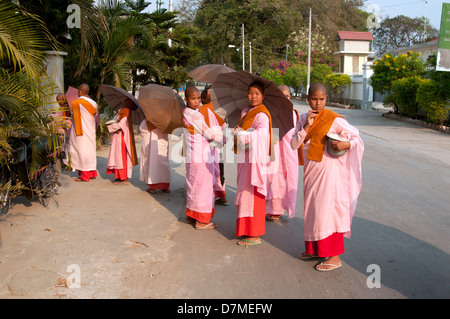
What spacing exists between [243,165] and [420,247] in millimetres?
2131

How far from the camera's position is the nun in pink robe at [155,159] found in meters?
7.96

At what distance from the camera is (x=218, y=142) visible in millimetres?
5918

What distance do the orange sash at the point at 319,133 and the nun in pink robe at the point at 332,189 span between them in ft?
0.18

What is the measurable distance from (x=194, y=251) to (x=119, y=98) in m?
4.51

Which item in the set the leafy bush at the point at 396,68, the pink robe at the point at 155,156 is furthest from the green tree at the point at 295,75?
the pink robe at the point at 155,156

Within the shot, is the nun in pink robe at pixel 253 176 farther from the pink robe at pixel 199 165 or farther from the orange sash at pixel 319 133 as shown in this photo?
the pink robe at pixel 199 165

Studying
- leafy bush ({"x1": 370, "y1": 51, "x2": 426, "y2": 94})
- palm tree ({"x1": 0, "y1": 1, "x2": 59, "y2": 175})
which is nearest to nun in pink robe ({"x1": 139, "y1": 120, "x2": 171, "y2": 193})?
palm tree ({"x1": 0, "y1": 1, "x2": 59, "y2": 175})

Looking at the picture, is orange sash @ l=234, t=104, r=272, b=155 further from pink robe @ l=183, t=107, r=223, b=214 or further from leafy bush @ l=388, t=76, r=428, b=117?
leafy bush @ l=388, t=76, r=428, b=117

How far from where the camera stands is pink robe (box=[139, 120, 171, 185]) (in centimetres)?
796

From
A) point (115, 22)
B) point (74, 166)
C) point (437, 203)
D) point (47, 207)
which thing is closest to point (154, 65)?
point (115, 22)

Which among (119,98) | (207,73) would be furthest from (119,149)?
(207,73)

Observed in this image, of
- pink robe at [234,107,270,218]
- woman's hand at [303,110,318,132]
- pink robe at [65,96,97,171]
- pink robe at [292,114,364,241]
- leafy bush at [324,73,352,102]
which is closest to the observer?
pink robe at [292,114,364,241]

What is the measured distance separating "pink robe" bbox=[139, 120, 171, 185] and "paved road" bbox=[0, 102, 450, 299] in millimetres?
311
